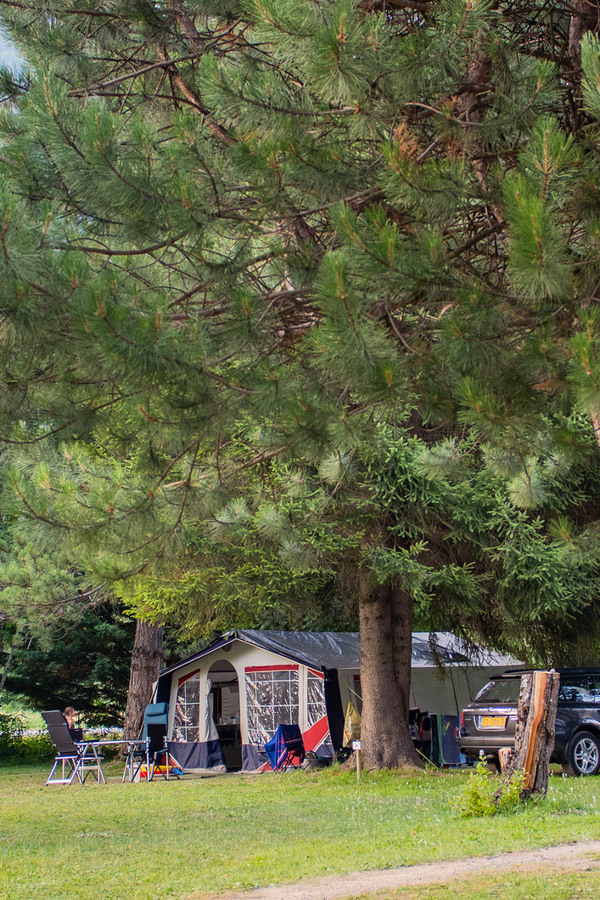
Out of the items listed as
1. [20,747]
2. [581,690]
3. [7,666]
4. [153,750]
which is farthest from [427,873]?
[20,747]

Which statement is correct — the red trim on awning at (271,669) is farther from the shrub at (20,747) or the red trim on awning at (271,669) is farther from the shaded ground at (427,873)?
the shaded ground at (427,873)

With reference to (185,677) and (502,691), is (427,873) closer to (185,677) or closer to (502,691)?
(502,691)

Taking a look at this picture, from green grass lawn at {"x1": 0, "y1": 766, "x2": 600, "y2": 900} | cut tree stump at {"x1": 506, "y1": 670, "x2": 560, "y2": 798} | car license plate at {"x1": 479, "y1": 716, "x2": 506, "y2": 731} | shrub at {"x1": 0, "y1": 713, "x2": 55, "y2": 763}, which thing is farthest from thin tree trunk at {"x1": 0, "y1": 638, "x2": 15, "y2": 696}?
cut tree stump at {"x1": 506, "y1": 670, "x2": 560, "y2": 798}

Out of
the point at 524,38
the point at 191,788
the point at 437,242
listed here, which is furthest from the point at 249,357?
the point at 191,788

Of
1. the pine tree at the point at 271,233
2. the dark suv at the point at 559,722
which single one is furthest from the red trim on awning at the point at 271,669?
the pine tree at the point at 271,233

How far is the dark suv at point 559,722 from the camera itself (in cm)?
1203

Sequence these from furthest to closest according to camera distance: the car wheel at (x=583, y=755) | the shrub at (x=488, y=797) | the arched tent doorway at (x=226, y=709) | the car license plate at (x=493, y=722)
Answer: the arched tent doorway at (x=226, y=709), the car license plate at (x=493, y=722), the car wheel at (x=583, y=755), the shrub at (x=488, y=797)

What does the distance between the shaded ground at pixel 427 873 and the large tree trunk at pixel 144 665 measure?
13.3 meters

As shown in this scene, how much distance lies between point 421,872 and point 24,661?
18100mm

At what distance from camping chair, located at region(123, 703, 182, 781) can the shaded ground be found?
10040mm

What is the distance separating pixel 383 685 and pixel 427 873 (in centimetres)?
765

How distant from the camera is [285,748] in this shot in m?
14.7

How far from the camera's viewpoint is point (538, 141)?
402cm

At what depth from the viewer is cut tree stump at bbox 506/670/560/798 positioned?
7.87 meters
